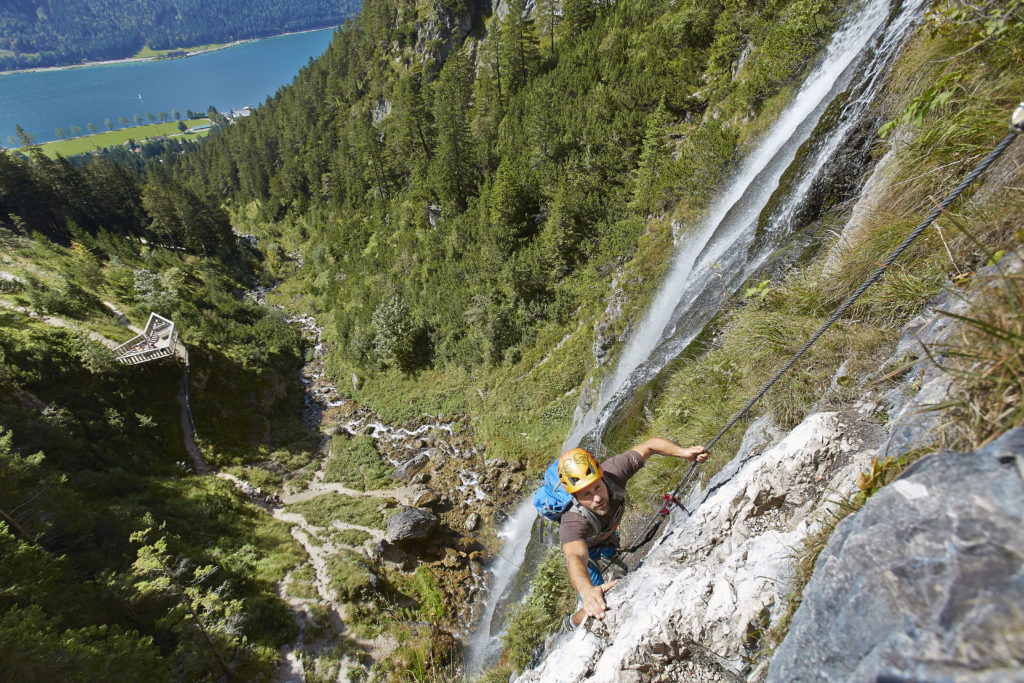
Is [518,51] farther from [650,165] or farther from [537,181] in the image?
[650,165]

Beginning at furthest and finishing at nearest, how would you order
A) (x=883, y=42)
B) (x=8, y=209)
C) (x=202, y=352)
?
(x=8, y=209)
(x=202, y=352)
(x=883, y=42)

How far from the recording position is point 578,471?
15.2 ft

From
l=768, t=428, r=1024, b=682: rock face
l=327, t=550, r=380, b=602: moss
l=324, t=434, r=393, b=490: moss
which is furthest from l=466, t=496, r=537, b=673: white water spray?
l=768, t=428, r=1024, b=682: rock face

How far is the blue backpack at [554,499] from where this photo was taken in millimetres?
4781

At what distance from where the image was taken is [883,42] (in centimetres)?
817

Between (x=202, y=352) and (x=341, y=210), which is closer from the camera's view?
(x=202, y=352)

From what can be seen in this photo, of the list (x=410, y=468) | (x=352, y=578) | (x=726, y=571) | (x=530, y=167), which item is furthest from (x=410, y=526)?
(x=530, y=167)

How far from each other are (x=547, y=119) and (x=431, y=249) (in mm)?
12311

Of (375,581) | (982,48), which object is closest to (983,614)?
(982,48)

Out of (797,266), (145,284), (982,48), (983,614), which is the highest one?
(145,284)

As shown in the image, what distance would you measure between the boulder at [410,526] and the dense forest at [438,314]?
3.83 feet

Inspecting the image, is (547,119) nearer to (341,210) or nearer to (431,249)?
(431,249)

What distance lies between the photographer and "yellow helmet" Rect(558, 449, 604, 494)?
4.58 metres

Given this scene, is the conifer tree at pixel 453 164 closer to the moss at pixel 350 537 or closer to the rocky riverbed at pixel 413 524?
the rocky riverbed at pixel 413 524
